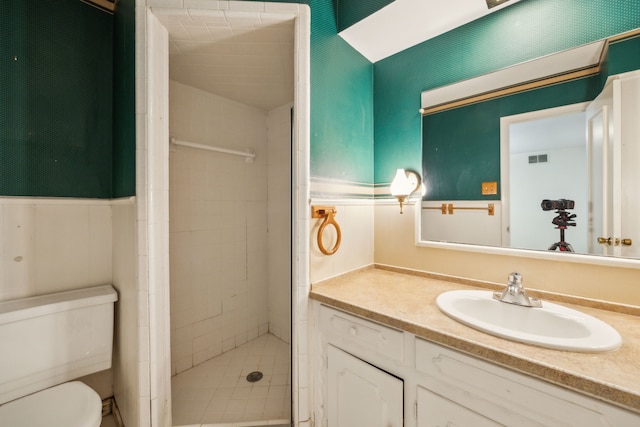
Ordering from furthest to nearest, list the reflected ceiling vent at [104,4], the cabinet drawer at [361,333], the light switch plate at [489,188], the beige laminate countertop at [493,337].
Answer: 1. the reflected ceiling vent at [104,4]
2. the light switch plate at [489,188]
3. the cabinet drawer at [361,333]
4. the beige laminate countertop at [493,337]

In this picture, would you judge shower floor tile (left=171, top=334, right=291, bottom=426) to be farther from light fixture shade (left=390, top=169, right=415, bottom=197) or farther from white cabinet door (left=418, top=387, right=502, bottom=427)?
light fixture shade (left=390, top=169, right=415, bottom=197)

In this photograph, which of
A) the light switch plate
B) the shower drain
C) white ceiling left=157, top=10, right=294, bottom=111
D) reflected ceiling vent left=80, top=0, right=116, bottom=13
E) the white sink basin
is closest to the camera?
the white sink basin

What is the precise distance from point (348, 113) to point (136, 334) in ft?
5.17

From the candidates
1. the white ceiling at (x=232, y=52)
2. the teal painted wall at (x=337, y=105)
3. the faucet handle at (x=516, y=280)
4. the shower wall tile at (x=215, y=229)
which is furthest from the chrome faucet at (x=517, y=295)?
the shower wall tile at (x=215, y=229)

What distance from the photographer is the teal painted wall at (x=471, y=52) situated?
1.04m

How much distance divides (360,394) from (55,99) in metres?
2.11

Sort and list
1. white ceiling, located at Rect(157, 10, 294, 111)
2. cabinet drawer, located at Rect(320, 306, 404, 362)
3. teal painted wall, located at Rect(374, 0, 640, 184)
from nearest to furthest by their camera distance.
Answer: cabinet drawer, located at Rect(320, 306, 404, 362) → teal painted wall, located at Rect(374, 0, 640, 184) → white ceiling, located at Rect(157, 10, 294, 111)

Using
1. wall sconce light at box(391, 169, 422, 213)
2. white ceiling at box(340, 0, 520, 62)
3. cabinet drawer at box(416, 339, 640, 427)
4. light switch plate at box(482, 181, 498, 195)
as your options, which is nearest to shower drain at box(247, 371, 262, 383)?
cabinet drawer at box(416, 339, 640, 427)

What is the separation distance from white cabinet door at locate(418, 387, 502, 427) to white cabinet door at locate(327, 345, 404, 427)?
8cm

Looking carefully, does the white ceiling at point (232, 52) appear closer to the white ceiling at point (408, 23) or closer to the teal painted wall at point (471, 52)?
the white ceiling at point (408, 23)

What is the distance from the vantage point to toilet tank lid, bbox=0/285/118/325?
3.67 feet

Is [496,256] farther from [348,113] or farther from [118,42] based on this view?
[118,42]

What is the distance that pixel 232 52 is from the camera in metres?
1.38

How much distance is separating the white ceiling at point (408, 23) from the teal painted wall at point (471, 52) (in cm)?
5
